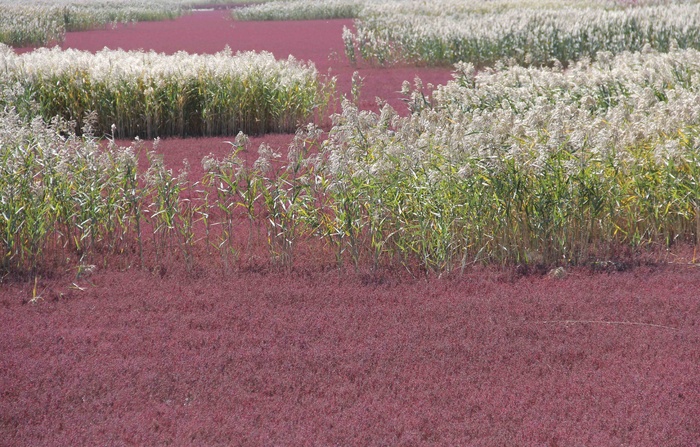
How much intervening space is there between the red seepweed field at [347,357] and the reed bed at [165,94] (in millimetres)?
5615

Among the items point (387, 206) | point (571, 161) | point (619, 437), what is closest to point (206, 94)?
point (387, 206)

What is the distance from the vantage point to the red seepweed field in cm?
359

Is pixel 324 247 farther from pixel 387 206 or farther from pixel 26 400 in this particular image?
pixel 26 400

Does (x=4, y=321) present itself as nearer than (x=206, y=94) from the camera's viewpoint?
Yes

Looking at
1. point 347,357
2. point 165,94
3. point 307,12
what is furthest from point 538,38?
point 307,12

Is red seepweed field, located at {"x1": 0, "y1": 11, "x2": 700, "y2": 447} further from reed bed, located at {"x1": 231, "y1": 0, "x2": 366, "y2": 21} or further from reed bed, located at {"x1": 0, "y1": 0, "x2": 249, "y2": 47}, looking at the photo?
reed bed, located at {"x1": 231, "y1": 0, "x2": 366, "y2": 21}

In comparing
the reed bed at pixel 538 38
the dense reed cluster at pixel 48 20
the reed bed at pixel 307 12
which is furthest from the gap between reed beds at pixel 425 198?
the reed bed at pixel 307 12

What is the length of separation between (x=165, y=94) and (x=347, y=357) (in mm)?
7542

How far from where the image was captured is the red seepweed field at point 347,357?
359 centimetres

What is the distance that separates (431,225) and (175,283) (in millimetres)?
1712

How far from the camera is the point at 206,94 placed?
36.0 ft

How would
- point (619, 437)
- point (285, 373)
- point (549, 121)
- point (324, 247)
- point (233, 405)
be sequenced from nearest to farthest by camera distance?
1. point (619, 437)
2. point (233, 405)
3. point (285, 373)
4. point (324, 247)
5. point (549, 121)

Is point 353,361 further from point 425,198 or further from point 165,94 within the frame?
point 165,94

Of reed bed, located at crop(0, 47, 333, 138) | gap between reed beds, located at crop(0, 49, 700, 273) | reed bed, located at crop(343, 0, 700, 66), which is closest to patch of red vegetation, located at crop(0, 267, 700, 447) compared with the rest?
gap between reed beds, located at crop(0, 49, 700, 273)
